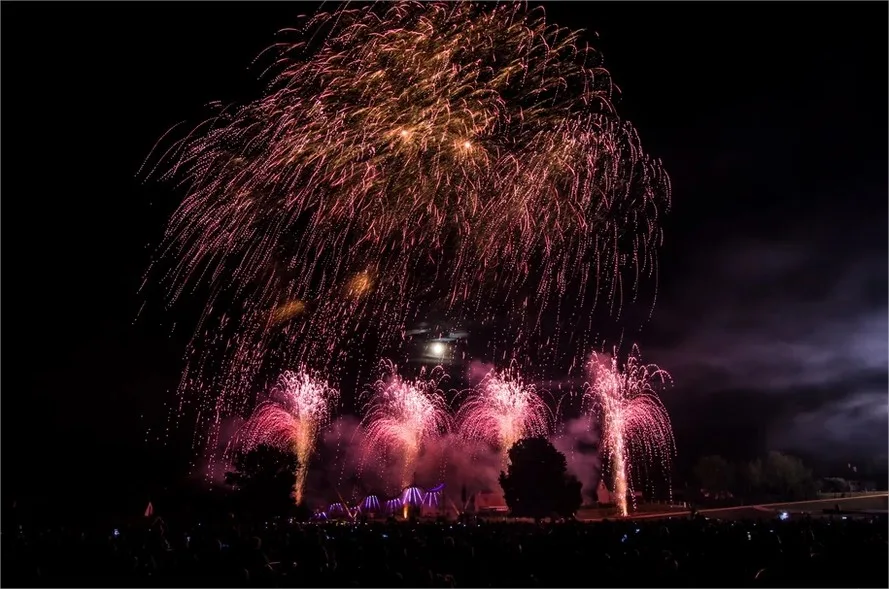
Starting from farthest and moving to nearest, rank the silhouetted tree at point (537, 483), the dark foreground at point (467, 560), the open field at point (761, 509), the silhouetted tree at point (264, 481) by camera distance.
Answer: the open field at point (761, 509)
the silhouetted tree at point (537, 483)
the silhouetted tree at point (264, 481)
the dark foreground at point (467, 560)

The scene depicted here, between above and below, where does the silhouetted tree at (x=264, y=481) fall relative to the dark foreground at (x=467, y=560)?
above

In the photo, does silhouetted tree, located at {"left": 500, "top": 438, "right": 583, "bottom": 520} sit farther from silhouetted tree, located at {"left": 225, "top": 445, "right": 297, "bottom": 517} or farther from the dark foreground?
the dark foreground

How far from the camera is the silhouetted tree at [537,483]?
4191 centimetres

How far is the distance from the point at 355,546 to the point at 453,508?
157ft

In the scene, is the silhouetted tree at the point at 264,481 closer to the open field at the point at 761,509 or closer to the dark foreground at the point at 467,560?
the open field at the point at 761,509

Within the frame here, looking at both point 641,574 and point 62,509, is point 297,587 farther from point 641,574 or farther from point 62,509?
point 62,509

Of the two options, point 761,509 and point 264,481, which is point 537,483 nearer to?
point 264,481

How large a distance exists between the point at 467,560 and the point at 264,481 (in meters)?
28.2

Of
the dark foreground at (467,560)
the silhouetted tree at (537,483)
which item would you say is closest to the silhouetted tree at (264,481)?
the silhouetted tree at (537,483)

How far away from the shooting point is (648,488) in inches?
Result: 3031

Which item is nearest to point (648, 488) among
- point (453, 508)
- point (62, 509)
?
point (453, 508)

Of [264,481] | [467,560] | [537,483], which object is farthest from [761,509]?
[467,560]

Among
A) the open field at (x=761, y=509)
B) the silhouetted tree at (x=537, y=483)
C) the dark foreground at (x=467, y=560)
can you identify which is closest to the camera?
the dark foreground at (x=467, y=560)

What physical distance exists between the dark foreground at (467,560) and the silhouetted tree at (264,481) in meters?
23.2
